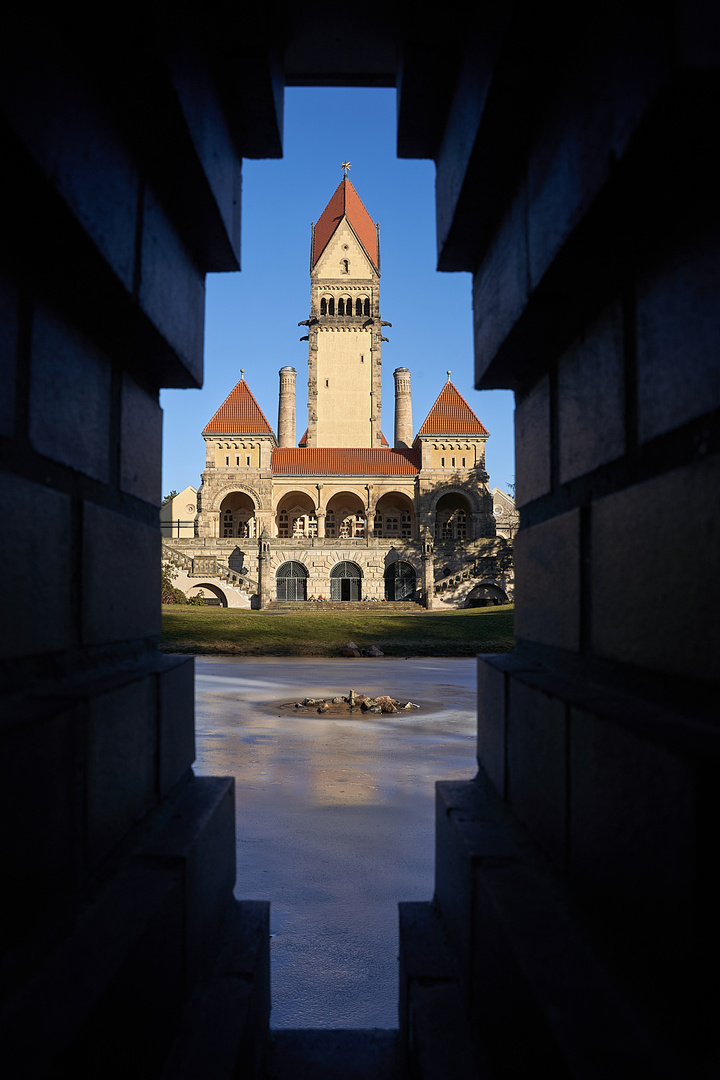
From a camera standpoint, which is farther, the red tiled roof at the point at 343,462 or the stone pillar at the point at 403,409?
the stone pillar at the point at 403,409

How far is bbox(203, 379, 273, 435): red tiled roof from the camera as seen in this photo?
42.1 m

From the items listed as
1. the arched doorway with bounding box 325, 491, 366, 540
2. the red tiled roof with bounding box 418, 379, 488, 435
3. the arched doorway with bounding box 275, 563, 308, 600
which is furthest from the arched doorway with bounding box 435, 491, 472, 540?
the arched doorway with bounding box 275, 563, 308, 600

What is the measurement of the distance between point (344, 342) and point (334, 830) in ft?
158

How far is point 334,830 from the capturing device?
3266mm

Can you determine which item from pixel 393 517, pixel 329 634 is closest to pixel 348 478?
pixel 393 517

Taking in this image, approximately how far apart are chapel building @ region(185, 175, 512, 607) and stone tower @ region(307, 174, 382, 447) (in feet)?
0.23

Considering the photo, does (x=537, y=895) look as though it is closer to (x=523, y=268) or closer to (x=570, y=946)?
(x=570, y=946)

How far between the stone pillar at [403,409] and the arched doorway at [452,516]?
21.2ft

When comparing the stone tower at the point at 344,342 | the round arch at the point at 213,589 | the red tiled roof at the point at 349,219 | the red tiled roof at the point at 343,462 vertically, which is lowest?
the round arch at the point at 213,589

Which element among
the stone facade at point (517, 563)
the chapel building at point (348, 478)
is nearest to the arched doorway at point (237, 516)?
the chapel building at point (348, 478)

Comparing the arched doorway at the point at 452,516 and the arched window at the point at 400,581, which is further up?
the arched doorway at the point at 452,516

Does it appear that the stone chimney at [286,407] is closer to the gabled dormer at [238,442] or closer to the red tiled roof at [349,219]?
the gabled dormer at [238,442]

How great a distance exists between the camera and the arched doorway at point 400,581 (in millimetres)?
38719

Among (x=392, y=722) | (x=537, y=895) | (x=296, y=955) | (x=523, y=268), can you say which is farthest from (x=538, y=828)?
(x=392, y=722)
